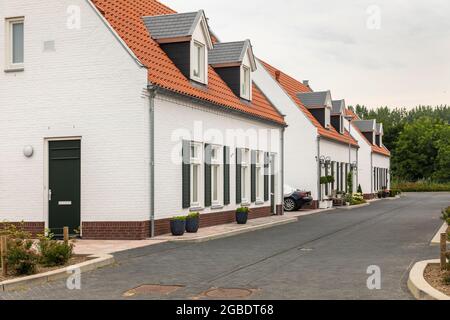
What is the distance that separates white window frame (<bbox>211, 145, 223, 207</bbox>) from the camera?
2144 cm

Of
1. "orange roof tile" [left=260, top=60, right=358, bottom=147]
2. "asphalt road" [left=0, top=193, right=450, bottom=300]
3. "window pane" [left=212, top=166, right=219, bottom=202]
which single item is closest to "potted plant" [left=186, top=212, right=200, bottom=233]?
"asphalt road" [left=0, top=193, right=450, bottom=300]

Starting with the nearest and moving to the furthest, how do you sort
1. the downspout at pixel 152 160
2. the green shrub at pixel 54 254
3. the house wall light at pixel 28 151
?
the green shrub at pixel 54 254 < the downspout at pixel 152 160 < the house wall light at pixel 28 151

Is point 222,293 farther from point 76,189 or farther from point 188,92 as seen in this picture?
point 188,92

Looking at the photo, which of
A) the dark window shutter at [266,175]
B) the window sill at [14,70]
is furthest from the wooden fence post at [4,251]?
the dark window shutter at [266,175]

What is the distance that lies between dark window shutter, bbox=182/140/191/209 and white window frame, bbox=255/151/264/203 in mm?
7286

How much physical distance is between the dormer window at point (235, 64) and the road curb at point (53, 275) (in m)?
14.0

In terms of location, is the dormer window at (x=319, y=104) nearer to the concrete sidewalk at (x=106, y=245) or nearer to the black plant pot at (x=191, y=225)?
the black plant pot at (x=191, y=225)

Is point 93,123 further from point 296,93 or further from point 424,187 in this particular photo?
point 424,187

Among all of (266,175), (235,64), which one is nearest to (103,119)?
(235,64)

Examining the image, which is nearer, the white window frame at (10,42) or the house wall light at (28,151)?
the house wall light at (28,151)

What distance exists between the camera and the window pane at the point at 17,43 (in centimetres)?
1797

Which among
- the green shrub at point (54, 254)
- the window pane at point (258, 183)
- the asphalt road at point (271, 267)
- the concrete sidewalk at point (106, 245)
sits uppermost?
the window pane at point (258, 183)
